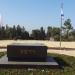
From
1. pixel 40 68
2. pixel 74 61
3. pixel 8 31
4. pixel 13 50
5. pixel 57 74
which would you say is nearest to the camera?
pixel 57 74

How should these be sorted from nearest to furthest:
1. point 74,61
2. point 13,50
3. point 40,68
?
point 40,68, point 13,50, point 74,61

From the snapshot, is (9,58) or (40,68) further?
(9,58)

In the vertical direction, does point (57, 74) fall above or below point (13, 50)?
below

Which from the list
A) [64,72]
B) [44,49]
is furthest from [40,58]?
[64,72]

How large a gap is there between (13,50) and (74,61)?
273 cm

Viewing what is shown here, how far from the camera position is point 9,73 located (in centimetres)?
853

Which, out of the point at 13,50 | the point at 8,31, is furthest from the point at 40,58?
the point at 8,31

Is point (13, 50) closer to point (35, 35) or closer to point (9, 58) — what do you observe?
point (9, 58)

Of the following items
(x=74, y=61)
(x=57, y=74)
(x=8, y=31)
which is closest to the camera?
(x=57, y=74)

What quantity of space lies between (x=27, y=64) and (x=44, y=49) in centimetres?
104

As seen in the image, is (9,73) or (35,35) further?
(35,35)

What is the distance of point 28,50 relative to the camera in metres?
10.3

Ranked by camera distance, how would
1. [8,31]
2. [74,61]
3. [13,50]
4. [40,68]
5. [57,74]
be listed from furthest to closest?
[8,31] → [74,61] → [13,50] → [40,68] → [57,74]

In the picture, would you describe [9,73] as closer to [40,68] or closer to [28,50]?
[40,68]
